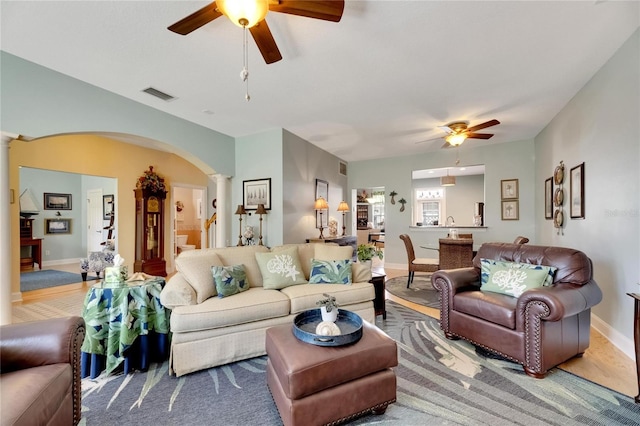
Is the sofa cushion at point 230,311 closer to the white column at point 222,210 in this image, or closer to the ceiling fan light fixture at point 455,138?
the white column at point 222,210

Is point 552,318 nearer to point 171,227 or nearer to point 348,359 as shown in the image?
point 348,359

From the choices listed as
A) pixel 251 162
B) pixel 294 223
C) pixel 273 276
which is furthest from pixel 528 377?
pixel 251 162

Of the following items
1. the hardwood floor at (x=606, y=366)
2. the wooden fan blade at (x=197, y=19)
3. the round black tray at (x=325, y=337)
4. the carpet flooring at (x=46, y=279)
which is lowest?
the carpet flooring at (x=46, y=279)

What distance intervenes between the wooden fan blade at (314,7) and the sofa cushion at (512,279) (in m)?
2.55

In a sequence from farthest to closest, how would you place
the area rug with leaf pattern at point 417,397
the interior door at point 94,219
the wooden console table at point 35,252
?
the interior door at point 94,219
the wooden console table at point 35,252
the area rug with leaf pattern at point 417,397

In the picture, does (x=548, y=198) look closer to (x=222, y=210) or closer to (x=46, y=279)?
(x=222, y=210)

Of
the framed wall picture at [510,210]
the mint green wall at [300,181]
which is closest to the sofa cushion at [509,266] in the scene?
the mint green wall at [300,181]

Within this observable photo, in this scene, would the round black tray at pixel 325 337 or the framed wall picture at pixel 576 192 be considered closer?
the round black tray at pixel 325 337

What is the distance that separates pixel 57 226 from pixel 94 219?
1257mm

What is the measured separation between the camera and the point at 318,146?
19.4 feet

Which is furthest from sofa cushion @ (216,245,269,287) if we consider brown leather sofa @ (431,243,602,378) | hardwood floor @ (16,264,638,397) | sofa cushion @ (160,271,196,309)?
hardwood floor @ (16,264,638,397)

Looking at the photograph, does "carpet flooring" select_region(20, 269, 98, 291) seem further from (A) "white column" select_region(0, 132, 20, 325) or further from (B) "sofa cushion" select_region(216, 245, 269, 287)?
(B) "sofa cushion" select_region(216, 245, 269, 287)

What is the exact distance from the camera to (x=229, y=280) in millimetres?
2670

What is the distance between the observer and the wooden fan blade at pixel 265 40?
190cm
